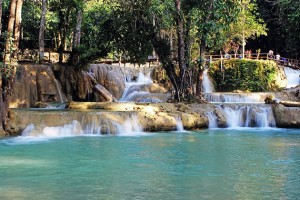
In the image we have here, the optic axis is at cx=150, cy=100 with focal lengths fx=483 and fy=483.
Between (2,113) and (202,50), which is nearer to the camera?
(2,113)

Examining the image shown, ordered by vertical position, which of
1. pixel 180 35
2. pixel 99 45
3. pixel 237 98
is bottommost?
pixel 237 98

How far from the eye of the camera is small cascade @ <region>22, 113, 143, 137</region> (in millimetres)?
16516

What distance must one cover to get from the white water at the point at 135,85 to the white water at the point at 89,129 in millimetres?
9701

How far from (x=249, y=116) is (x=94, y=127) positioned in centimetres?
732

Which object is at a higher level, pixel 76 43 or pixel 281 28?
pixel 281 28

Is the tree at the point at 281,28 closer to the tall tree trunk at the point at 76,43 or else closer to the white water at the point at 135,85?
the white water at the point at 135,85

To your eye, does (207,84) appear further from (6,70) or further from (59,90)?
(6,70)

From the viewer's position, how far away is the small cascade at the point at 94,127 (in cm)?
1652

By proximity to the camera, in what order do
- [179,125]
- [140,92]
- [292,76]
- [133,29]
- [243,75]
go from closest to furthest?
[179,125]
[133,29]
[140,92]
[243,75]
[292,76]

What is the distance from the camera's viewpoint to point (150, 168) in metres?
10.8

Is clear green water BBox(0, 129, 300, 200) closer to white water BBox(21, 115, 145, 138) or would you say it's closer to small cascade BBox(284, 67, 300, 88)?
white water BBox(21, 115, 145, 138)

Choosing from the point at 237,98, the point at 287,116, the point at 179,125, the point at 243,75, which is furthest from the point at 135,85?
the point at 287,116

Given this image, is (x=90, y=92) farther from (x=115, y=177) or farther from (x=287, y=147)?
(x=115, y=177)

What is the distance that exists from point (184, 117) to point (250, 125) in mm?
3483
